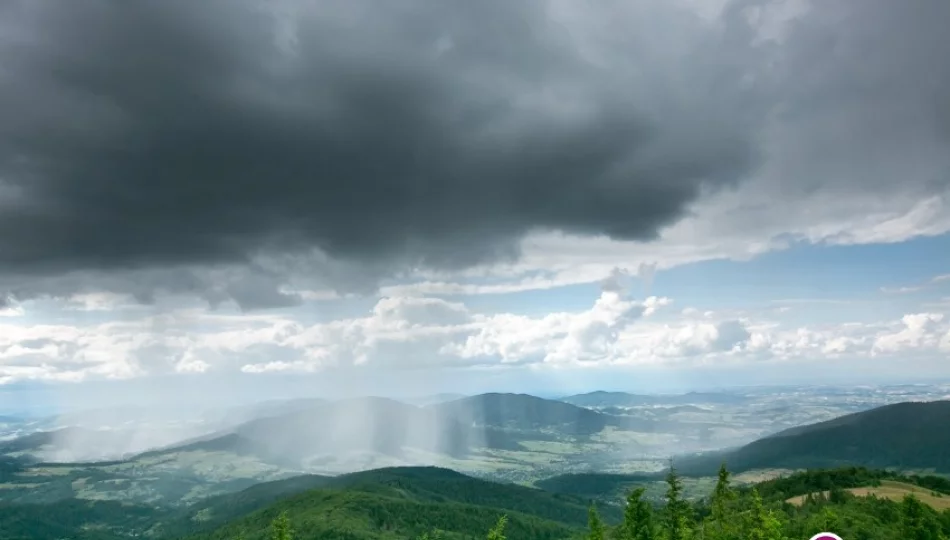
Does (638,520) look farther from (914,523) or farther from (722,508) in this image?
(914,523)

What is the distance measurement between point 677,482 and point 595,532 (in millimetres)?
20011

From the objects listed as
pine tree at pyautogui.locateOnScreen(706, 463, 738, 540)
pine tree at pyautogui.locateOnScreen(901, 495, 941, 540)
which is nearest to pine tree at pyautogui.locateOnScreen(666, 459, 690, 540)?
pine tree at pyautogui.locateOnScreen(706, 463, 738, 540)

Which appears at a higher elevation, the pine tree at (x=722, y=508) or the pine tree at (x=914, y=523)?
the pine tree at (x=722, y=508)

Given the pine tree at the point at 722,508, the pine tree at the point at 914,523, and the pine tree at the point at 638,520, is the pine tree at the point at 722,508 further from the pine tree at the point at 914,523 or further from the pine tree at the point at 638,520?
the pine tree at the point at 914,523

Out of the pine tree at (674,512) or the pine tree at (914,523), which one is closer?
the pine tree at (674,512)

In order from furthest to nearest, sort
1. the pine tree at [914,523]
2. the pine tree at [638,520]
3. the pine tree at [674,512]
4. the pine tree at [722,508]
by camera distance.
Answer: the pine tree at [914,523], the pine tree at [674,512], the pine tree at [722,508], the pine tree at [638,520]

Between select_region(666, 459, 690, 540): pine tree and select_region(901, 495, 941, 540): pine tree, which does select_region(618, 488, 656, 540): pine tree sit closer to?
select_region(666, 459, 690, 540): pine tree

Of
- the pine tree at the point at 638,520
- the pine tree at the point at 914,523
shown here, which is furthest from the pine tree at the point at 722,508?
the pine tree at the point at 914,523

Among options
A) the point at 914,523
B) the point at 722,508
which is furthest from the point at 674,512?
the point at 914,523

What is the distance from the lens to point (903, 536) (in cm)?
13112

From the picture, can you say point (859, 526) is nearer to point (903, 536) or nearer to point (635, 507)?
point (903, 536)

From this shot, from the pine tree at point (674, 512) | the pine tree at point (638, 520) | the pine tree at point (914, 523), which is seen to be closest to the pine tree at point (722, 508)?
the pine tree at point (674, 512)

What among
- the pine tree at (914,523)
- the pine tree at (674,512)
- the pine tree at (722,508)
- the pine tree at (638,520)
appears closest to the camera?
the pine tree at (638,520)

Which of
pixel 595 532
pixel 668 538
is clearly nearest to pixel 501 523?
pixel 595 532
